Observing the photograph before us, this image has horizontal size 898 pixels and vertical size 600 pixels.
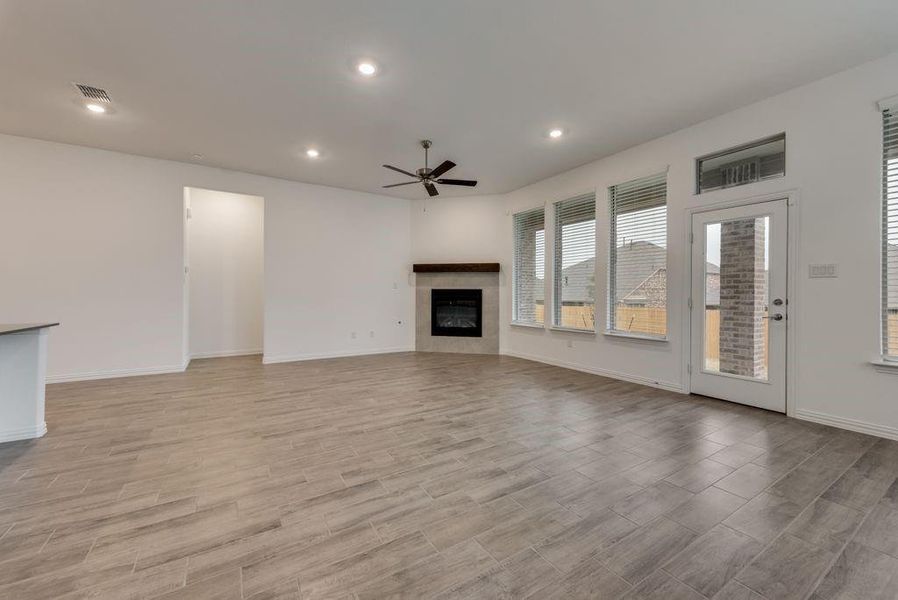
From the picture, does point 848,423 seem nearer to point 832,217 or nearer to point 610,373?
point 832,217

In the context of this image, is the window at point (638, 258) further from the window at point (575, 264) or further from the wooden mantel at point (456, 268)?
the wooden mantel at point (456, 268)

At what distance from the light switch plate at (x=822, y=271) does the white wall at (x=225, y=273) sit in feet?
23.5

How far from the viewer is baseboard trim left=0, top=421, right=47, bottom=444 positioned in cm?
285

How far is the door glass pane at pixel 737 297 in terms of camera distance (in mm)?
3688

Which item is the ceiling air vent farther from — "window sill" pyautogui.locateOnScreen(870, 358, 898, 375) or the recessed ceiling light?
"window sill" pyautogui.locateOnScreen(870, 358, 898, 375)

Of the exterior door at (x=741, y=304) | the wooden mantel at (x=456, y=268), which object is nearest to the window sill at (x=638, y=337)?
the exterior door at (x=741, y=304)

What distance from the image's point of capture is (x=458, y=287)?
287 inches

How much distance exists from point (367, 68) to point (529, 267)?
4417mm

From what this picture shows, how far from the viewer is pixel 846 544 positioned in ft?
5.62

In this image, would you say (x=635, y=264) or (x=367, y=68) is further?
(x=635, y=264)

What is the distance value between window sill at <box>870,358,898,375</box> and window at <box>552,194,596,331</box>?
8.95ft

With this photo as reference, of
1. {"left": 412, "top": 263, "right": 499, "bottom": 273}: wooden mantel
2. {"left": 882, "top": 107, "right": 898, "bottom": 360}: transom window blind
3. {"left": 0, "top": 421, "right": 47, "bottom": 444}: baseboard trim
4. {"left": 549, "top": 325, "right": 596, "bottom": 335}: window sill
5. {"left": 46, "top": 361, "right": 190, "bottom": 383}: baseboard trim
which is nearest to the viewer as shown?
{"left": 0, "top": 421, "right": 47, "bottom": 444}: baseboard trim

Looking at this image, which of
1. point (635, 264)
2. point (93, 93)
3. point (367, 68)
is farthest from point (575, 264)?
point (93, 93)

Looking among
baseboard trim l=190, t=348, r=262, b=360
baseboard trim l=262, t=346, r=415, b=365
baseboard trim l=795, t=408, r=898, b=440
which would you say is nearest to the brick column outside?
baseboard trim l=795, t=408, r=898, b=440
